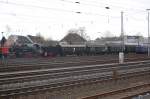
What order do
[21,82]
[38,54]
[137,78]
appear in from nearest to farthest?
A: 1. [21,82]
2. [137,78]
3. [38,54]

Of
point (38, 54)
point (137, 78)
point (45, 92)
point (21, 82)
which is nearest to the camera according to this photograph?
point (45, 92)

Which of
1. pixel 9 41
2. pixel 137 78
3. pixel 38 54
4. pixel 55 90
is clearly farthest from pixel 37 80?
pixel 9 41

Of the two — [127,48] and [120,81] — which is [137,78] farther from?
[127,48]

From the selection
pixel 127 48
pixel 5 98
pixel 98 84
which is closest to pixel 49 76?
pixel 98 84

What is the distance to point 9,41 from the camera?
47.6 m

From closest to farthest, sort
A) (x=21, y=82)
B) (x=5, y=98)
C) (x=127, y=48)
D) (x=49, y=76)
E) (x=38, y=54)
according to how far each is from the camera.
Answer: (x=5, y=98) → (x=21, y=82) → (x=49, y=76) → (x=38, y=54) → (x=127, y=48)

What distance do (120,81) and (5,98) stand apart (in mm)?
9043

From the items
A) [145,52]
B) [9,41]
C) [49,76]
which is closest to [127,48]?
[145,52]

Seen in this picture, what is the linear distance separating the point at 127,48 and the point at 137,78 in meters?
38.4

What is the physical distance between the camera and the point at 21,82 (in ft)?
59.6

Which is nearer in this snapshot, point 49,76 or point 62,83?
point 62,83

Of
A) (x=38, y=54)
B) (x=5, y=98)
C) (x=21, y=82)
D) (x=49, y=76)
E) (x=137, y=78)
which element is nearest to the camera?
(x=5, y=98)

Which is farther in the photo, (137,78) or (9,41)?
(9,41)

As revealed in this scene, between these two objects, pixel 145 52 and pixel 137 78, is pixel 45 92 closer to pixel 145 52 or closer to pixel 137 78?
pixel 137 78
